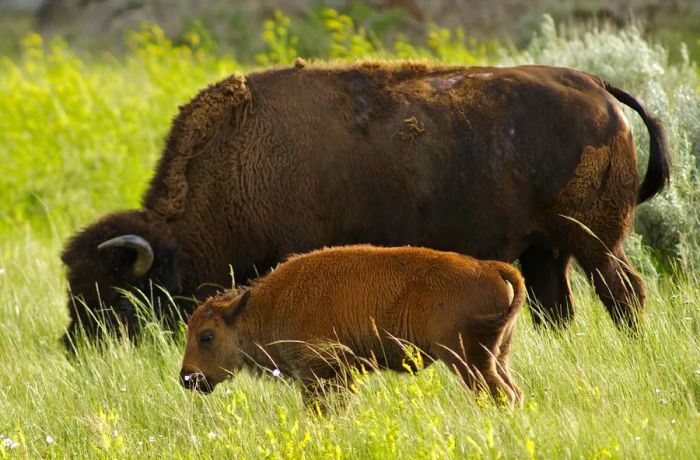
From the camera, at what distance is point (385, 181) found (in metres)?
6.89

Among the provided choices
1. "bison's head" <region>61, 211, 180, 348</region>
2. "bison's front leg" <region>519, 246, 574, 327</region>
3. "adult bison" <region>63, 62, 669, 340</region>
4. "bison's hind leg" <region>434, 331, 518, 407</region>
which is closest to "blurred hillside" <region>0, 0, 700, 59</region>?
"adult bison" <region>63, 62, 669, 340</region>

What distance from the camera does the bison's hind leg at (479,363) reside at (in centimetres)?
506

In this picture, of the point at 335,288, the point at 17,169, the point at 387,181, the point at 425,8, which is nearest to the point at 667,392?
the point at 335,288

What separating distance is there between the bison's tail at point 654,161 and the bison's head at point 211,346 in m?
2.74

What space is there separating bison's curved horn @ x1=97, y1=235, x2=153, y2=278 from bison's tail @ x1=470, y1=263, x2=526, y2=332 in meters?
2.52

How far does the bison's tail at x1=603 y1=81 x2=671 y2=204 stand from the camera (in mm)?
6918

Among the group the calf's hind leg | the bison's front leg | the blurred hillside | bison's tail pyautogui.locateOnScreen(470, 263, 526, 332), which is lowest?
the blurred hillside

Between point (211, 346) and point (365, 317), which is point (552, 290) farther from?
point (211, 346)

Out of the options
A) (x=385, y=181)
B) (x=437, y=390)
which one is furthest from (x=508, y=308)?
(x=385, y=181)

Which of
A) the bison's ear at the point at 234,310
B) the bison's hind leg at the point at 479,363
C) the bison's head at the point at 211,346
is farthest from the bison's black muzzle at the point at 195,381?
the bison's hind leg at the point at 479,363

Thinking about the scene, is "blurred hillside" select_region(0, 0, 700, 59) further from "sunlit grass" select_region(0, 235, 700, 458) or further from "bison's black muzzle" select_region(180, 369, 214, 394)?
"bison's black muzzle" select_region(180, 369, 214, 394)

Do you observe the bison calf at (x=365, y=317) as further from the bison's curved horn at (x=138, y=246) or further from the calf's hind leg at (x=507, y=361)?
the bison's curved horn at (x=138, y=246)

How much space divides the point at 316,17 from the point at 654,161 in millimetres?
13622

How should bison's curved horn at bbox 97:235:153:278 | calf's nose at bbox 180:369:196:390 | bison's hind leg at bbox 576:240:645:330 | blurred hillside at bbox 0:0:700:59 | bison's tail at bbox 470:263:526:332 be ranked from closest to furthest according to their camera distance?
bison's tail at bbox 470:263:526:332 → calf's nose at bbox 180:369:196:390 → bison's hind leg at bbox 576:240:645:330 → bison's curved horn at bbox 97:235:153:278 → blurred hillside at bbox 0:0:700:59
